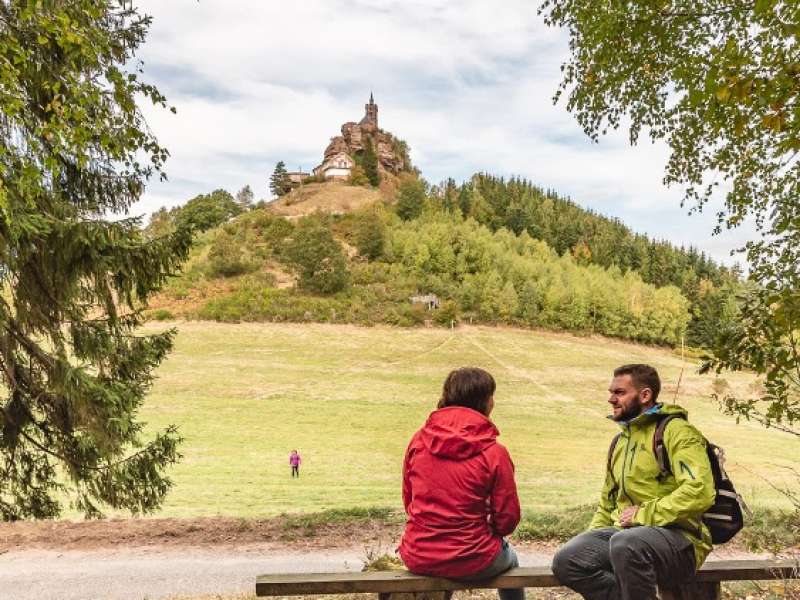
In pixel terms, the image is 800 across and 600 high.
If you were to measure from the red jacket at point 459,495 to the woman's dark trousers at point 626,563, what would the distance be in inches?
16.8

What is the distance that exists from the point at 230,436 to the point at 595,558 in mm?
26873

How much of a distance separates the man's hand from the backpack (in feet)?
0.75

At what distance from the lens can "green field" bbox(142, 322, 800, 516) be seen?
18.0m

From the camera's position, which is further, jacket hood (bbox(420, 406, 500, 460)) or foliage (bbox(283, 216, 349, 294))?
foliage (bbox(283, 216, 349, 294))

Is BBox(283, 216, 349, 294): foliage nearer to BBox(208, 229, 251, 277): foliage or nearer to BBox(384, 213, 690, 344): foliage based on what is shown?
BBox(208, 229, 251, 277): foliage

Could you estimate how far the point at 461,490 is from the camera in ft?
9.73

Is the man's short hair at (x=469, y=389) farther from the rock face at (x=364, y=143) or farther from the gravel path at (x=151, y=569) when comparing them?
the rock face at (x=364, y=143)

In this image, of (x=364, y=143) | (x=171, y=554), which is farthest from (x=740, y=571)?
(x=364, y=143)

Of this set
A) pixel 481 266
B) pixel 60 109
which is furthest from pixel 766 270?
pixel 481 266

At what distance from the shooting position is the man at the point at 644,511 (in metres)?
2.91

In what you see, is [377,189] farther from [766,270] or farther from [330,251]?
[766,270]

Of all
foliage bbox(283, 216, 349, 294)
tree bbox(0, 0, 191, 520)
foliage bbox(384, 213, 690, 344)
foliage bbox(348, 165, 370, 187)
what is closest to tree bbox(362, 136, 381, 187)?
foliage bbox(348, 165, 370, 187)

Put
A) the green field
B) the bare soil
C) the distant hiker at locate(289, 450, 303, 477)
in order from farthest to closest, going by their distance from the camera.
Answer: the distant hiker at locate(289, 450, 303, 477), the green field, the bare soil

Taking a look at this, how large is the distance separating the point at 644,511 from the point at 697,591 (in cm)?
71
